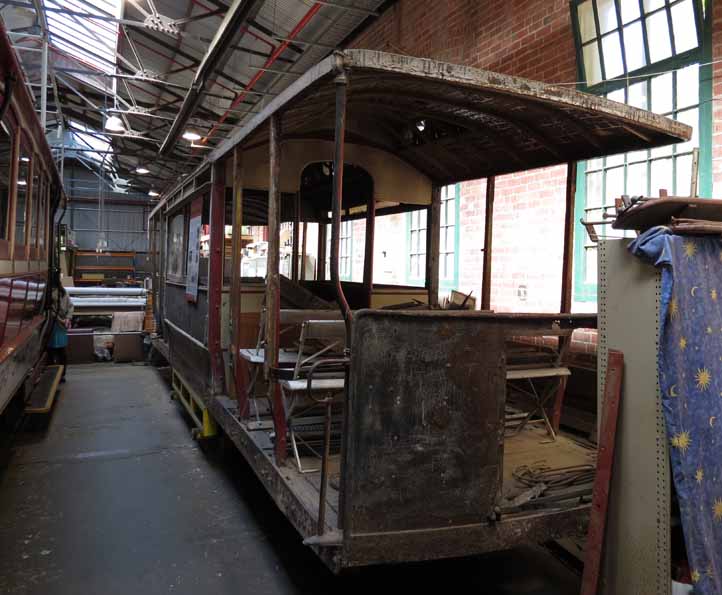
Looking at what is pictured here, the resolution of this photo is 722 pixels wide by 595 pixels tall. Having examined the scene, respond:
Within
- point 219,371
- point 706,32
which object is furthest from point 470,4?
point 219,371

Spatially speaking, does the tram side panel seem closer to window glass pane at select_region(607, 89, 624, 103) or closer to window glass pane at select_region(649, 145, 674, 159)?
window glass pane at select_region(649, 145, 674, 159)

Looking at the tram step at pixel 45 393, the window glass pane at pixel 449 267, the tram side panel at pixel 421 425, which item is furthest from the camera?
the window glass pane at pixel 449 267

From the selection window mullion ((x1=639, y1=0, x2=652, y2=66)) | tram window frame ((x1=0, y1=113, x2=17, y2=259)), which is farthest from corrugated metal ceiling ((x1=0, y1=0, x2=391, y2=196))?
window mullion ((x1=639, y1=0, x2=652, y2=66))

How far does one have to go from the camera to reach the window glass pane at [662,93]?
472cm

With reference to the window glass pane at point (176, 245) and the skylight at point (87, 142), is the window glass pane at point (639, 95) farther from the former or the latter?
the skylight at point (87, 142)

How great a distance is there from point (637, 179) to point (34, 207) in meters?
5.58

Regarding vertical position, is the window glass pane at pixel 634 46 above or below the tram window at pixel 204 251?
above

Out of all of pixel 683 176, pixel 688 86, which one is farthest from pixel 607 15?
pixel 683 176

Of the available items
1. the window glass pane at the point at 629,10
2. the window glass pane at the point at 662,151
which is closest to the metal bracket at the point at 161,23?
the window glass pane at the point at 629,10

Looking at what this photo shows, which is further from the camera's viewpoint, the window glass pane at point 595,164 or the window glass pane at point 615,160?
the window glass pane at point 595,164

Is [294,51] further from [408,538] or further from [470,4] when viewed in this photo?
[408,538]

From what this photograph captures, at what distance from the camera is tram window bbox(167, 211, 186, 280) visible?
21.6 feet

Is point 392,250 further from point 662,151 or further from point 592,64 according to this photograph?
point 662,151

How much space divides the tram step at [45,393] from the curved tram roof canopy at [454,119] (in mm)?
3471
